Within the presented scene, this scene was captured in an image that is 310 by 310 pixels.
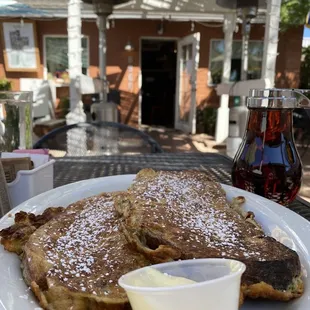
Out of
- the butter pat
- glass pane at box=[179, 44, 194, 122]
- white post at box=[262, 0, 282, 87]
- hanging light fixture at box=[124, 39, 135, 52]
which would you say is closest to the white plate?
the butter pat

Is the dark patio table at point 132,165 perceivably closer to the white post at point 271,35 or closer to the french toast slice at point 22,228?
the french toast slice at point 22,228

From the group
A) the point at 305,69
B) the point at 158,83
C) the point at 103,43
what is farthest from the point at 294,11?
the point at 158,83

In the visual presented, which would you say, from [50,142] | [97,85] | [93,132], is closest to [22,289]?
[50,142]

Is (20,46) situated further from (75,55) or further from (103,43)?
(75,55)

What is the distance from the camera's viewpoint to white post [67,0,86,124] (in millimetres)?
4410

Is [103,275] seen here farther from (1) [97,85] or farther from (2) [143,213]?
(1) [97,85]

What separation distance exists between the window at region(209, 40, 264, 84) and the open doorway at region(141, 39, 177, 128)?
2237mm

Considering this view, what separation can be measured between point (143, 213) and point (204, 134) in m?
8.21

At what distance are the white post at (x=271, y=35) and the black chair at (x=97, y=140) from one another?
204cm

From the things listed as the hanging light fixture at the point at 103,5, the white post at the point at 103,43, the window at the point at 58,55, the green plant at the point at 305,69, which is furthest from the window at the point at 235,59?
the hanging light fixture at the point at 103,5

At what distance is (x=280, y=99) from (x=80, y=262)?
66cm

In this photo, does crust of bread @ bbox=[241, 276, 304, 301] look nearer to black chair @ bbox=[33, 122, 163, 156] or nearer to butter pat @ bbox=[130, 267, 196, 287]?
butter pat @ bbox=[130, 267, 196, 287]

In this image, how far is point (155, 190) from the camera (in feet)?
2.75

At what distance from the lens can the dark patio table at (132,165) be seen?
1475mm
